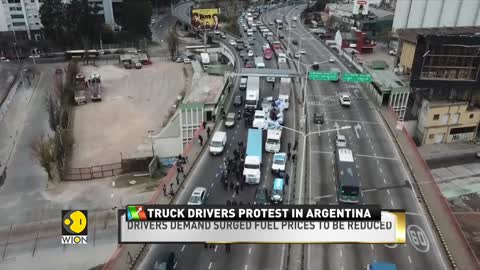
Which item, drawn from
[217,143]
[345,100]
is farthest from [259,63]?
[217,143]

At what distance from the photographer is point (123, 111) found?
85938mm

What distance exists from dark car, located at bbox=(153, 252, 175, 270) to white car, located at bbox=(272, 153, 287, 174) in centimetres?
1772

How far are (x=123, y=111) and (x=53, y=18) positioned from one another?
2110 inches

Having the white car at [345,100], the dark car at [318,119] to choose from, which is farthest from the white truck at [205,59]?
the dark car at [318,119]

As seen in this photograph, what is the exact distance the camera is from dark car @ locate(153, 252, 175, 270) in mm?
32688

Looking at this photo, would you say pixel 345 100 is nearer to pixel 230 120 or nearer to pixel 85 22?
pixel 230 120

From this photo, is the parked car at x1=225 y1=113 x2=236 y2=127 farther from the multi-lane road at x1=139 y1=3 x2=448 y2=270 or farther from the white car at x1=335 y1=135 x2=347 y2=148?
the white car at x1=335 y1=135 x2=347 y2=148

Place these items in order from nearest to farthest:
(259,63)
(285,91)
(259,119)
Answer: (259,119), (285,91), (259,63)

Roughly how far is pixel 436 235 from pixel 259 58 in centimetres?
6351

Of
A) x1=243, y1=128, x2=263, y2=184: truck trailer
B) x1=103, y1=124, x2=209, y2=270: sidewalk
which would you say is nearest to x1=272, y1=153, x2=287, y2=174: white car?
x1=243, y1=128, x2=263, y2=184: truck trailer

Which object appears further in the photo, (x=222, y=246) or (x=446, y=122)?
(x=446, y=122)

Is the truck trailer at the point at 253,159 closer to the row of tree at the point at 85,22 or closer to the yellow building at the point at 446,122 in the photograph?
the yellow building at the point at 446,122

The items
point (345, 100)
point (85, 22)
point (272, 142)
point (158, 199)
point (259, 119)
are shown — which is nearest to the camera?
point (158, 199)

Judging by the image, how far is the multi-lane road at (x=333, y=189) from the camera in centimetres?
3516
